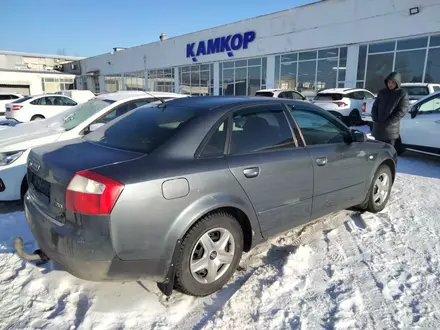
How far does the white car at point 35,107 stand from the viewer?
48.7 ft

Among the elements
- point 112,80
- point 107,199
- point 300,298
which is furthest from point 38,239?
point 112,80

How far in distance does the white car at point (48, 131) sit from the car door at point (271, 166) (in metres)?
2.79

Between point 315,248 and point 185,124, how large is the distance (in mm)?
1861

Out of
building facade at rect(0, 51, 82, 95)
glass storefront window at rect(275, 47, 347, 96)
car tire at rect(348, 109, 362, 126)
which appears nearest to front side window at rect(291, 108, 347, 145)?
car tire at rect(348, 109, 362, 126)

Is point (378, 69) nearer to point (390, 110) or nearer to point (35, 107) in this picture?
point (390, 110)

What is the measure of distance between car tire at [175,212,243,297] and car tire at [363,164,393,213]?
2.21 m

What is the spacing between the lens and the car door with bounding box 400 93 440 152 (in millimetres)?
6703

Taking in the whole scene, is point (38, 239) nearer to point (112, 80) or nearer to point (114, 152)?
point (114, 152)

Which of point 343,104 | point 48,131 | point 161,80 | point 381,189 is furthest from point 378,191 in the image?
point 161,80

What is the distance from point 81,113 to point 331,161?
3.94 m

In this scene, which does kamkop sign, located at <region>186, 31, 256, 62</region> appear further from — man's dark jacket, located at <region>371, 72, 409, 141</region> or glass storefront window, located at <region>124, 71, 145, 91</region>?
man's dark jacket, located at <region>371, 72, 409, 141</region>

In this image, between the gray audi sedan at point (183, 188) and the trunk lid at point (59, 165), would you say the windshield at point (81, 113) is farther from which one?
the trunk lid at point (59, 165)

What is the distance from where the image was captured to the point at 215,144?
2.64 meters

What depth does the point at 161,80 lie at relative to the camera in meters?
32.0
